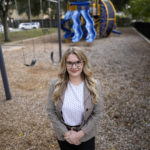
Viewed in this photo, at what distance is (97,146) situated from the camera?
2512 millimetres

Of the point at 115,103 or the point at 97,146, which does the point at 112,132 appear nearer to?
the point at 97,146

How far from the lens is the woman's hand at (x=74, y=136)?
1.51 metres

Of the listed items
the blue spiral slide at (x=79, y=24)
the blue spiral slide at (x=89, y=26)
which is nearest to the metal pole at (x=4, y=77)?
the blue spiral slide at (x=79, y=24)

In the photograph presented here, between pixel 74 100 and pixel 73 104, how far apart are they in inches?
1.5

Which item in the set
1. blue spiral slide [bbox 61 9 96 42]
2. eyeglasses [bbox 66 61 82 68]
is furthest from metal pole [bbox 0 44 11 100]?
blue spiral slide [bbox 61 9 96 42]

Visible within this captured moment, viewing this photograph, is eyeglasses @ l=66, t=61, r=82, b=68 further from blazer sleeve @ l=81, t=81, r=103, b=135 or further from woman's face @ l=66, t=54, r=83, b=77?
blazer sleeve @ l=81, t=81, r=103, b=135

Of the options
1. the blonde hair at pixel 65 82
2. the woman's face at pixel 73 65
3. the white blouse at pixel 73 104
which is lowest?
the white blouse at pixel 73 104

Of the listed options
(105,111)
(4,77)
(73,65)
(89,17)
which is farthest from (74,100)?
(89,17)

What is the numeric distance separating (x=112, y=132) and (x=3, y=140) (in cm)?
190

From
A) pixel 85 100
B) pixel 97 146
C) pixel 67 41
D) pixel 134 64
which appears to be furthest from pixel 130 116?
pixel 67 41

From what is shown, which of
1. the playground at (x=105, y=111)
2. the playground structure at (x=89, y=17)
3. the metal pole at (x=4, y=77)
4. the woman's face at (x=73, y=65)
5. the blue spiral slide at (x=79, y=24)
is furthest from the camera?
the playground structure at (x=89, y=17)

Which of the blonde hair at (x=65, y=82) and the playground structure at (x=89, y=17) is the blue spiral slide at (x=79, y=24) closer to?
the playground structure at (x=89, y=17)

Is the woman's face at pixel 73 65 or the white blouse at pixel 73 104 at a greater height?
the woman's face at pixel 73 65

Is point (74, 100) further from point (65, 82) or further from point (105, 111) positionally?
point (105, 111)
